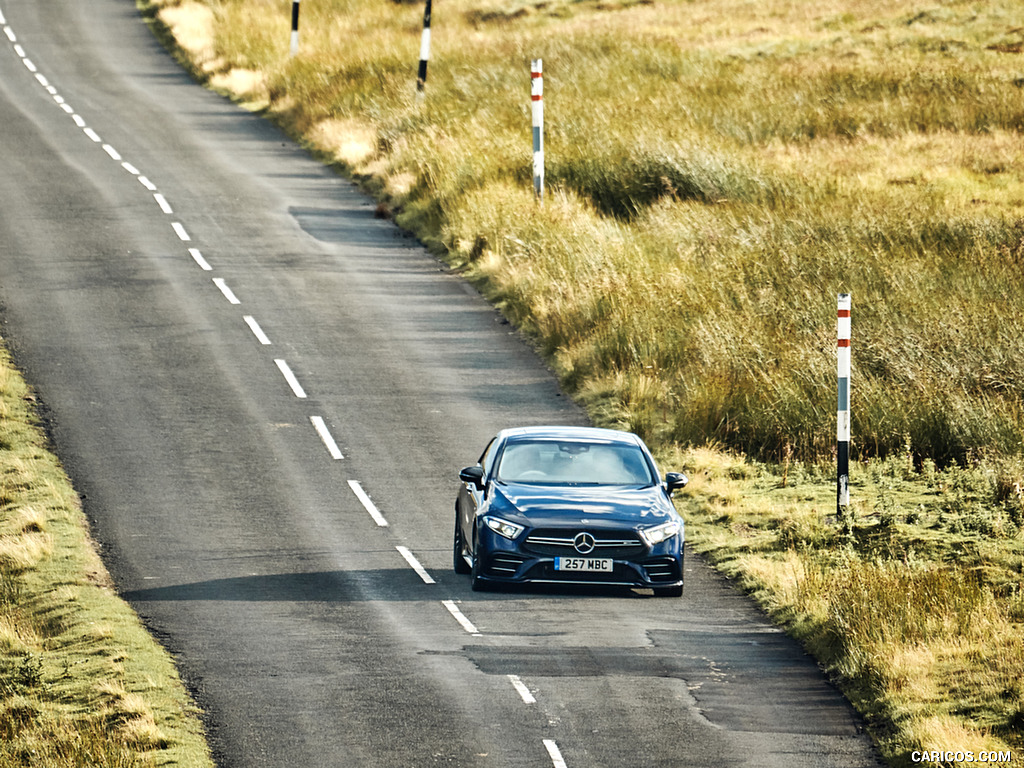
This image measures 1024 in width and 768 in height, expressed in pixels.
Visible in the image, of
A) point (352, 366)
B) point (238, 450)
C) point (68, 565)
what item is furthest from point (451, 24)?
point (68, 565)

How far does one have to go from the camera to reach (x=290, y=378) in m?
24.4

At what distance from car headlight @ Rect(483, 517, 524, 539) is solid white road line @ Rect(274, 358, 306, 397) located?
932 centimetres

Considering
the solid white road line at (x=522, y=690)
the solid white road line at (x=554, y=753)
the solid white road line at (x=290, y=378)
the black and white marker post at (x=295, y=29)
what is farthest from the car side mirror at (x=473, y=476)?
the black and white marker post at (x=295, y=29)

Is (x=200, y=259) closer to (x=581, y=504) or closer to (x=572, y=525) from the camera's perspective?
(x=581, y=504)

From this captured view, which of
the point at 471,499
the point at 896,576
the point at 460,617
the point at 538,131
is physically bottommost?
the point at 460,617

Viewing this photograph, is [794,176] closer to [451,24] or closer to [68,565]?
[68,565]

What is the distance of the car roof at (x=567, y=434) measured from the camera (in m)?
16.1

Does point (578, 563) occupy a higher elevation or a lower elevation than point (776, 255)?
higher

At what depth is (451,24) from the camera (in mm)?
56344

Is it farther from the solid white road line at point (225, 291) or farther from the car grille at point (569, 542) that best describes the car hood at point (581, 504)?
the solid white road line at point (225, 291)

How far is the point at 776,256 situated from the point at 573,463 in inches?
460

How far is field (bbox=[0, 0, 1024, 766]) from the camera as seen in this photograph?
15.1m

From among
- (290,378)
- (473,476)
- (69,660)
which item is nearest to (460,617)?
(473,476)

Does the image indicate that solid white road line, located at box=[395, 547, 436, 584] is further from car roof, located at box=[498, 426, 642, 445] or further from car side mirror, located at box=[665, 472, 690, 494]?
car side mirror, located at box=[665, 472, 690, 494]
